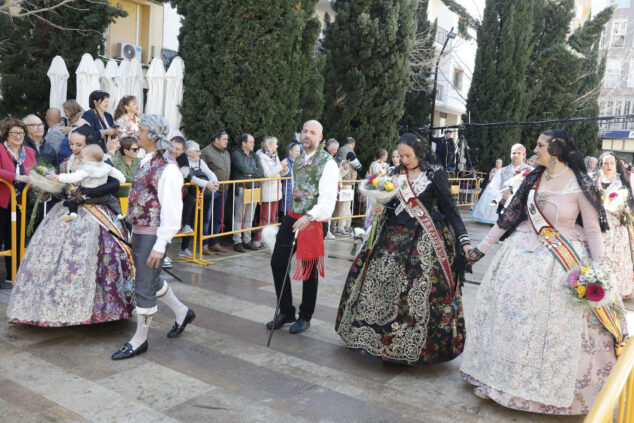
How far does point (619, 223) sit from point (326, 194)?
4593mm

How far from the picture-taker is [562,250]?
3.89 metres

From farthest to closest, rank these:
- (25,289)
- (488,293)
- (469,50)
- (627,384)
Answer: (469,50)
(25,289)
(488,293)
(627,384)

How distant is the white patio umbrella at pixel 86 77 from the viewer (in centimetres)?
864

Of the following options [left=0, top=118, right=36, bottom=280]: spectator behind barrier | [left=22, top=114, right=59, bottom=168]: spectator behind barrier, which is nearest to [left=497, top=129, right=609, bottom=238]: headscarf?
[left=0, top=118, right=36, bottom=280]: spectator behind barrier

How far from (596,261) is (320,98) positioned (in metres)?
7.58

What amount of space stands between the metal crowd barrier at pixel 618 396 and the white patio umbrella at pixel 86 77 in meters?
8.37

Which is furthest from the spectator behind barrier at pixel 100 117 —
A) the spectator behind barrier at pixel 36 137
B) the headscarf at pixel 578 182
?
the headscarf at pixel 578 182

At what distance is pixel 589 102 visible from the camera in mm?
24438

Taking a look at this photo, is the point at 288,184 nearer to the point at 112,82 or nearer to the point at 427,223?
the point at 112,82

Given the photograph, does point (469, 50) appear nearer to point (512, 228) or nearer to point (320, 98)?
point (320, 98)

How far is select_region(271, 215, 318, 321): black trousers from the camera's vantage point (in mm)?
5219

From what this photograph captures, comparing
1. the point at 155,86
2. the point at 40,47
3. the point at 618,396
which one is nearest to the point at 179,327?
the point at 618,396

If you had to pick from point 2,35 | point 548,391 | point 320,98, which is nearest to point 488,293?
point 548,391

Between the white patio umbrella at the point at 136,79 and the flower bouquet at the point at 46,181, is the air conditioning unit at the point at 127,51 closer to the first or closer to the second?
the white patio umbrella at the point at 136,79
